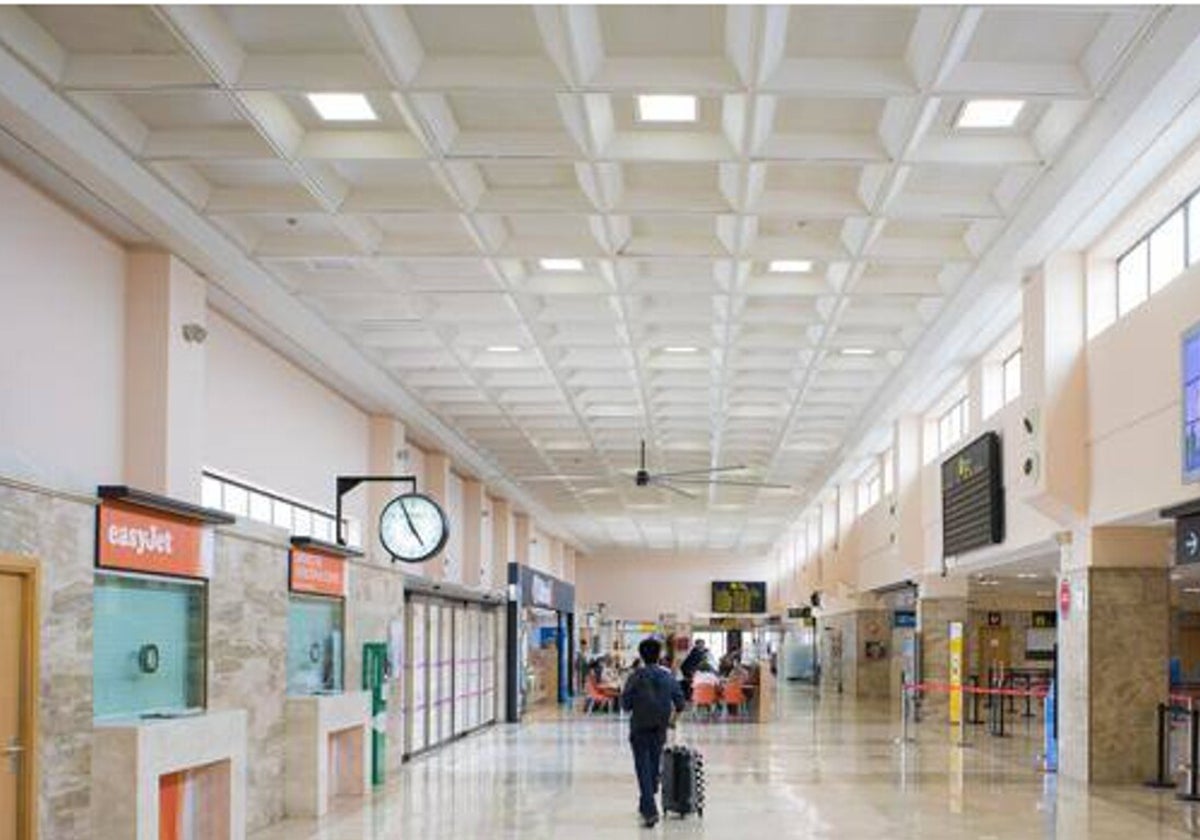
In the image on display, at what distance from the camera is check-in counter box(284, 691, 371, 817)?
13.1 m

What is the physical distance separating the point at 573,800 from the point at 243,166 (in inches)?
258

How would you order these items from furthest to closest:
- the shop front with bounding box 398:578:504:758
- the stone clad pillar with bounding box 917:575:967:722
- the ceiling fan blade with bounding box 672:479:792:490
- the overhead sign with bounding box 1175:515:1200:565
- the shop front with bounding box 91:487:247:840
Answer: the ceiling fan blade with bounding box 672:479:792:490
the stone clad pillar with bounding box 917:575:967:722
the shop front with bounding box 398:578:504:758
the overhead sign with bounding box 1175:515:1200:565
the shop front with bounding box 91:487:247:840

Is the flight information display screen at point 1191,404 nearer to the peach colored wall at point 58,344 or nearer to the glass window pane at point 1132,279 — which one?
the glass window pane at point 1132,279

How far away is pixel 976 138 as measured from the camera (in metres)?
10.7

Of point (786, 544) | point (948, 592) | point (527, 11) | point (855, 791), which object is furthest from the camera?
point (786, 544)

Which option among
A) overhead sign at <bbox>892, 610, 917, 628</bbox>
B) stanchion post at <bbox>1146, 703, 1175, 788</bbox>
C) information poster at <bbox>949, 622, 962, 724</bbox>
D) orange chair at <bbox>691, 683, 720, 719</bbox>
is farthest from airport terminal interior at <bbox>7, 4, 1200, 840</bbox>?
orange chair at <bbox>691, 683, 720, 719</bbox>

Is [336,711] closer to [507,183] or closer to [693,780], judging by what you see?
[693,780]

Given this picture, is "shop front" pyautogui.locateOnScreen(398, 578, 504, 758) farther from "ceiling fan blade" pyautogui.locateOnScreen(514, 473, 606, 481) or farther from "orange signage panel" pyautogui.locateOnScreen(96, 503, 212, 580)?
"orange signage panel" pyautogui.locateOnScreen(96, 503, 212, 580)

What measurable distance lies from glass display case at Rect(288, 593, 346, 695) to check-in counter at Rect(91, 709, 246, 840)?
9.84 feet

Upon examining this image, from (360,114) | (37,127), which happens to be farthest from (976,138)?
(37,127)

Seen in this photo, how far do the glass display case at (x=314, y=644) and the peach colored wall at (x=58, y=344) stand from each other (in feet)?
10.5

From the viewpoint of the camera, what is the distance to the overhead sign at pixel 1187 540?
11.9 metres

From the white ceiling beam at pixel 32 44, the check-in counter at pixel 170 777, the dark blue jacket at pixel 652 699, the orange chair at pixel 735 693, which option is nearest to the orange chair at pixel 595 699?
the orange chair at pixel 735 693

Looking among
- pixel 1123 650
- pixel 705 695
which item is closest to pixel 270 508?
pixel 1123 650
